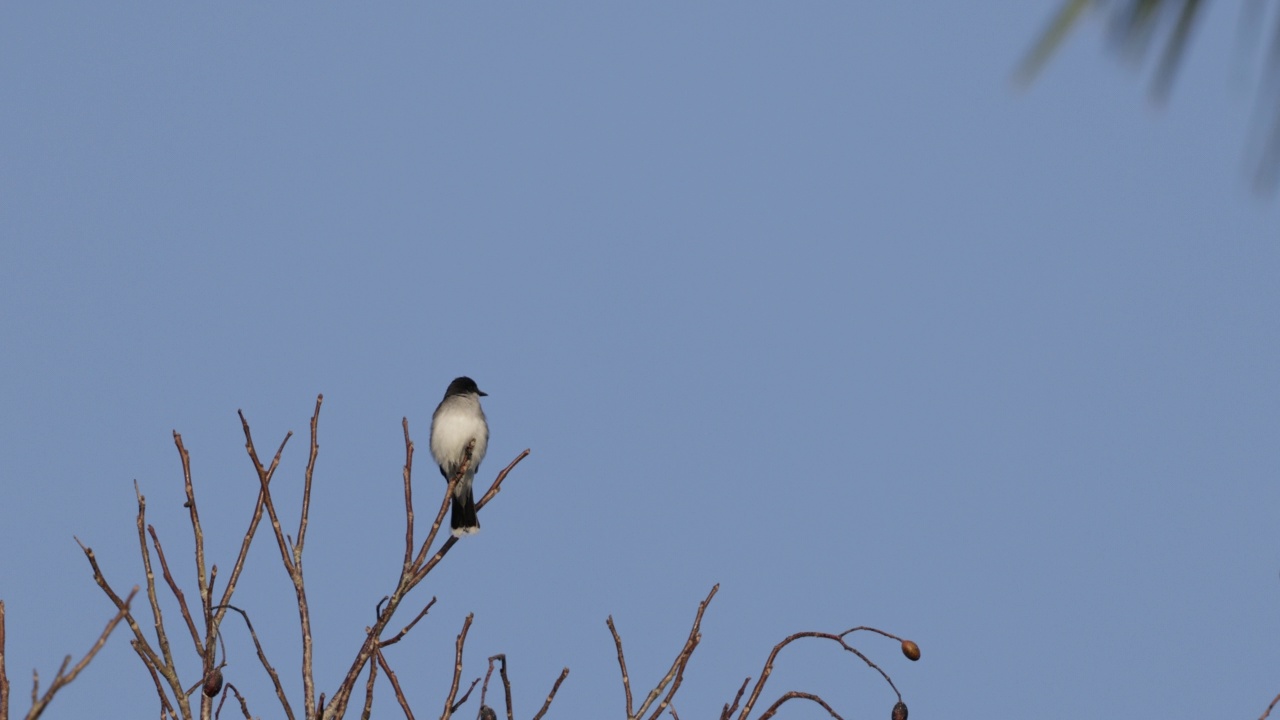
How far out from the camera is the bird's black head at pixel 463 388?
394 inches

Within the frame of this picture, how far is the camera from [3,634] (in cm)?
340

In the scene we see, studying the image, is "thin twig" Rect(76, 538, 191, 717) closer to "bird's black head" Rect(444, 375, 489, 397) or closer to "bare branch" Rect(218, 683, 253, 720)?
"bare branch" Rect(218, 683, 253, 720)

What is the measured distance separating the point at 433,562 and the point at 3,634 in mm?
1447

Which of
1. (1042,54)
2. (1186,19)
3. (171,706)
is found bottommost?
(171,706)

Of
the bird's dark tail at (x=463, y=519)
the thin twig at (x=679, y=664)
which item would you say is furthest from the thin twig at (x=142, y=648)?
the bird's dark tail at (x=463, y=519)

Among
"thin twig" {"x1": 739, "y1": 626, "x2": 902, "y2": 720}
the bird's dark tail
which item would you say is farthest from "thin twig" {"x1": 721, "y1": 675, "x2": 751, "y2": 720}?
the bird's dark tail

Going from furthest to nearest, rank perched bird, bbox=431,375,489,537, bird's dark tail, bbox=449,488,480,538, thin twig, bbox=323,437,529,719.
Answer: perched bird, bbox=431,375,489,537, bird's dark tail, bbox=449,488,480,538, thin twig, bbox=323,437,529,719

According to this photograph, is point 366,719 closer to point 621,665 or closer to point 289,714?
point 289,714

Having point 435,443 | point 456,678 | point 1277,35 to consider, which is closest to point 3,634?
point 456,678

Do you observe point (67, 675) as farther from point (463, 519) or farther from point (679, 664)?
point (463, 519)

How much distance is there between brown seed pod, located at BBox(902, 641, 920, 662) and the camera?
4504 mm

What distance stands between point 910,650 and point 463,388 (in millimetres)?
5976

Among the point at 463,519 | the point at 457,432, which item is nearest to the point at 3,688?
the point at 463,519

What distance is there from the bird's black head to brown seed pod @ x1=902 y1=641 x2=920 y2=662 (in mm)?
5856
